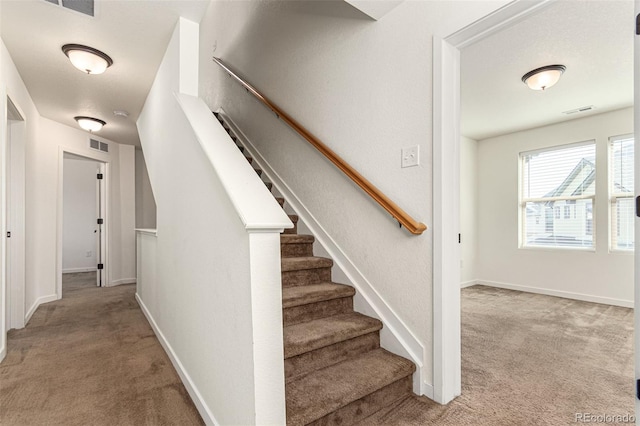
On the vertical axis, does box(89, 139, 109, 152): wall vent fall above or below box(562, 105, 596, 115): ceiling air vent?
below

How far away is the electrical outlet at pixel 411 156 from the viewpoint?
182 centimetres

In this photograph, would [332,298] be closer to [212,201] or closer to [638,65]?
[212,201]

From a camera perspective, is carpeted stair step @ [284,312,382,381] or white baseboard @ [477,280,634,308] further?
white baseboard @ [477,280,634,308]

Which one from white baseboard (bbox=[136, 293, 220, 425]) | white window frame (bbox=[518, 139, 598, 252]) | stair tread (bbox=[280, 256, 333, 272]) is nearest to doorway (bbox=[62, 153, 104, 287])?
white baseboard (bbox=[136, 293, 220, 425])

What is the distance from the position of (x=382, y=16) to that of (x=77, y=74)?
2977 mm

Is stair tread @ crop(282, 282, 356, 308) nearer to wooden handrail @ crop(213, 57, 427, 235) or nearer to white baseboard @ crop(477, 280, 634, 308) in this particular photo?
wooden handrail @ crop(213, 57, 427, 235)

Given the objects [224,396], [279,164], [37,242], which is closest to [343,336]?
[224,396]

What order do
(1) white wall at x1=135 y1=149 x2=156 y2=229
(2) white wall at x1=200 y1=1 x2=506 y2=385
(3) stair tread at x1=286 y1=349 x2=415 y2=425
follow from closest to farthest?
(3) stair tread at x1=286 y1=349 x2=415 y2=425, (2) white wall at x1=200 y1=1 x2=506 y2=385, (1) white wall at x1=135 y1=149 x2=156 y2=229

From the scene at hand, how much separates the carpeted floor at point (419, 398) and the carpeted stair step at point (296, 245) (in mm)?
1087

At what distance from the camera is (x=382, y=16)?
2021mm

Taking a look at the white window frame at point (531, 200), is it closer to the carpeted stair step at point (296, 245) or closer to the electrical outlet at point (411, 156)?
the electrical outlet at point (411, 156)

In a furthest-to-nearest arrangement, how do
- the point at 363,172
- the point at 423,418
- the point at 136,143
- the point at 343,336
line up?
1. the point at 136,143
2. the point at 363,172
3. the point at 343,336
4. the point at 423,418

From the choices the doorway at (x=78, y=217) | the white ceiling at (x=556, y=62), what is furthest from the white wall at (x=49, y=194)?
the white ceiling at (x=556, y=62)

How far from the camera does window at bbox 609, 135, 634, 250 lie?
391 centimetres
